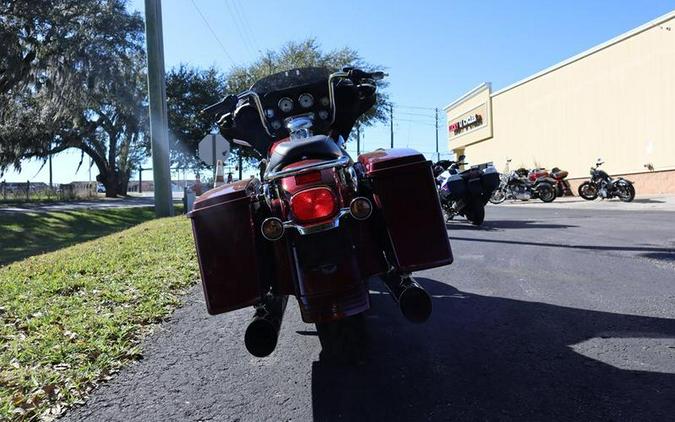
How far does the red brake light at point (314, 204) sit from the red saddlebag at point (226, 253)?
1.31 feet

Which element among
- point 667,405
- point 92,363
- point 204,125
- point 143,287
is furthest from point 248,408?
point 204,125

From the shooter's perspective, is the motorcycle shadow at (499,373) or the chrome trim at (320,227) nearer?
the chrome trim at (320,227)

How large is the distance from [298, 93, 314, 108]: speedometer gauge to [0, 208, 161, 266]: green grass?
1179 cm

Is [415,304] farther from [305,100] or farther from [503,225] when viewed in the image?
[503,225]

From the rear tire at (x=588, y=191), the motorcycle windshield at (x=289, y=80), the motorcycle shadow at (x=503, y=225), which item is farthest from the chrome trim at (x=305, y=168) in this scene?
the rear tire at (x=588, y=191)

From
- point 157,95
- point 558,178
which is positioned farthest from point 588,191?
point 157,95

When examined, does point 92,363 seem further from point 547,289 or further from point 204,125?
point 204,125

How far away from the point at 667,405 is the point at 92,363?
3442 mm

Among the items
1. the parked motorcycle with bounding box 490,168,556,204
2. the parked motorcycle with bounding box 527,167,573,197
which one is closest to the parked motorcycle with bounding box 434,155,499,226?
the parked motorcycle with bounding box 490,168,556,204

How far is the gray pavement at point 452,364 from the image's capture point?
2.80m

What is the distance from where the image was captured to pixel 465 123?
127 feet

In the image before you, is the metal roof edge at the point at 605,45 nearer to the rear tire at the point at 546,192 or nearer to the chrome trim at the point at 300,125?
the rear tire at the point at 546,192

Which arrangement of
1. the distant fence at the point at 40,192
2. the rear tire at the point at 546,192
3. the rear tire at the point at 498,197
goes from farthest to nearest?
the distant fence at the point at 40,192
the rear tire at the point at 498,197
the rear tire at the point at 546,192

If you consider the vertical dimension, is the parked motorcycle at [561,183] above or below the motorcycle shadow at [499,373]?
above
